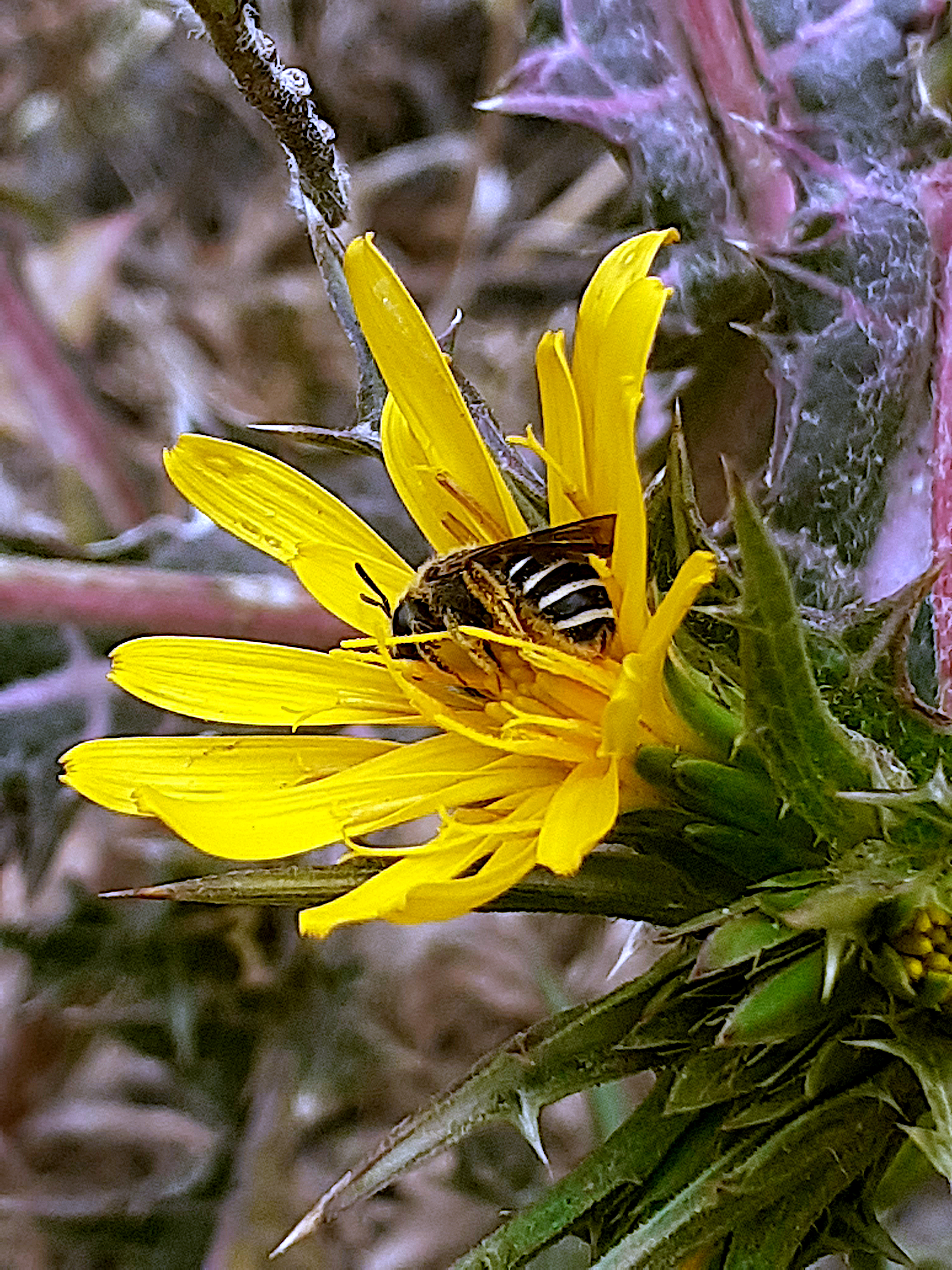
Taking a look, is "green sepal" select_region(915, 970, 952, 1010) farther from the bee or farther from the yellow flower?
the bee

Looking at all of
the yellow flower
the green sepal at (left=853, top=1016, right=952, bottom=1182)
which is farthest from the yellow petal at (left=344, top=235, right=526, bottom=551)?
the green sepal at (left=853, top=1016, right=952, bottom=1182)

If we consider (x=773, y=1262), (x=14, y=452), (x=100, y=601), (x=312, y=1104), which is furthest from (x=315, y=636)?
(x=14, y=452)

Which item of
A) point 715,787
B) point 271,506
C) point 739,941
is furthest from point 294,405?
point 739,941

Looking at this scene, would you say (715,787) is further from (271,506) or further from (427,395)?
(271,506)

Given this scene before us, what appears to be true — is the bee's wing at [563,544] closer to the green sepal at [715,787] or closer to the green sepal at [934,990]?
the green sepal at [715,787]

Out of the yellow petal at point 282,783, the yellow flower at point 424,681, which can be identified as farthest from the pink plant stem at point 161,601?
the yellow petal at point 282,783

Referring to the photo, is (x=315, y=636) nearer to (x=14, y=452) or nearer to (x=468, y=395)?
(x=468, y=395)
